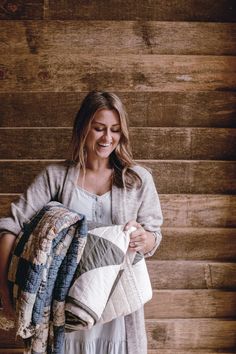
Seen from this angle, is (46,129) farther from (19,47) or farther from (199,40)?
(199,40)

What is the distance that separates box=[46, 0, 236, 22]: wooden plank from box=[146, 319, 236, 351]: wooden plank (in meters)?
1.60

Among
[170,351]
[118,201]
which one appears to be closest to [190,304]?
[170,351]

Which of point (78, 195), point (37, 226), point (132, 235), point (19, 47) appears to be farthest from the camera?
point (19, 47)

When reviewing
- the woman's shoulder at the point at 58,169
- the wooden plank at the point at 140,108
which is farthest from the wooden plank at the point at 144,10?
the woman's shoulder at the point at 58,169

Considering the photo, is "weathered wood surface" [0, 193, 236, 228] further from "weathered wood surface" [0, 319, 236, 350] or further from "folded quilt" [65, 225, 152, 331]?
"folded quilt" [65, 225, 152, 331]

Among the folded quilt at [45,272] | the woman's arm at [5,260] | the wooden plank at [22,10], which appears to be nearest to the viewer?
the folded quilt at [45,272]

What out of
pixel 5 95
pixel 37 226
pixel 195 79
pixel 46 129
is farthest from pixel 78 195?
pixel 195 79

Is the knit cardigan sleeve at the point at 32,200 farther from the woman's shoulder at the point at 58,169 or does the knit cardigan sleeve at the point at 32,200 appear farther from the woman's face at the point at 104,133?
the woman's face at the point at 104,133

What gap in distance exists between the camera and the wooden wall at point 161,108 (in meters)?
2.20

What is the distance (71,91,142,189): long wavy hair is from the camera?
1.62m

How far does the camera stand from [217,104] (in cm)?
225

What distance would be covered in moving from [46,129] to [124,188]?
74 cm

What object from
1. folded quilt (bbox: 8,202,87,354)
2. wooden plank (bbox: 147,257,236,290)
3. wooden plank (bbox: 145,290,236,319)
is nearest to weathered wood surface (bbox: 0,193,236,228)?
wooden plank (bbox: 147,257,236,290)

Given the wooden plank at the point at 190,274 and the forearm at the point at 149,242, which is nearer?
the forearm at the point at 149,242
